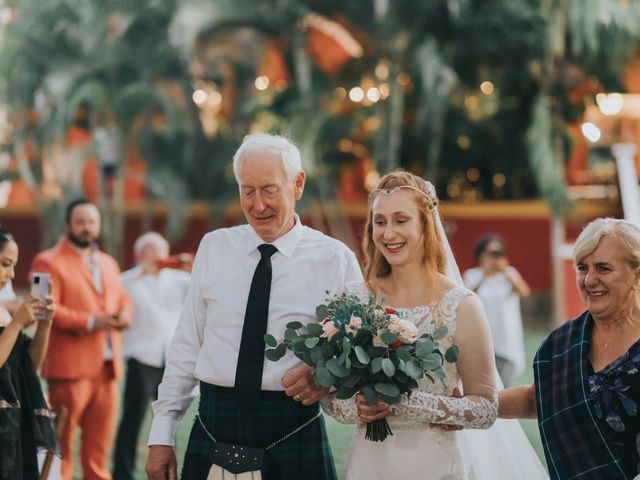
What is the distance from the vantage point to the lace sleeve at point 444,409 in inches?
144

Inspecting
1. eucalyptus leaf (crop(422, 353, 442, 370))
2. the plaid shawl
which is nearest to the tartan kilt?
eucalyptus leaf (crop(422, 353, 442, 370))

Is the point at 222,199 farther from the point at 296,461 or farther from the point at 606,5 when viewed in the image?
the point at 296,461

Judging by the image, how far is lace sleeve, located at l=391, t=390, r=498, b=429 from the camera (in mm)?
3650

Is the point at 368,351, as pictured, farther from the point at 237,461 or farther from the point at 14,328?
the point at 14,328

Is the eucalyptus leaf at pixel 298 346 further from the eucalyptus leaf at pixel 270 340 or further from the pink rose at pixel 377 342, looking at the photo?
the pink rose at pixel 377 342

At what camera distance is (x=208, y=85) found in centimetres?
2150

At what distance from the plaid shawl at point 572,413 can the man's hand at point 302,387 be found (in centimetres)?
82

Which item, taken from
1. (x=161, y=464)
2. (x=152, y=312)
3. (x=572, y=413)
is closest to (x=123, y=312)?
(x=152, y=312)

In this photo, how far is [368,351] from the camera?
347cm

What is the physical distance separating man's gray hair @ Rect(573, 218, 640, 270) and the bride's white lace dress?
1.52ft

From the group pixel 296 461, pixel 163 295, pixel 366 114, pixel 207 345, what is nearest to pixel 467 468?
pixel 296 461

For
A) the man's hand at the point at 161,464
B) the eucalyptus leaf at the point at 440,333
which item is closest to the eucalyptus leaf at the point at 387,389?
the eucalyptus leaf at the point at 440,333

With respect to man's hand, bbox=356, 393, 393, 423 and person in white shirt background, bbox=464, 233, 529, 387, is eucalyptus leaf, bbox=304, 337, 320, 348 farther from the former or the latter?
person in white shirt background, bbox=464, 233, 529, 387

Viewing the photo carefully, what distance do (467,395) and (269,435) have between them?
734 mm
